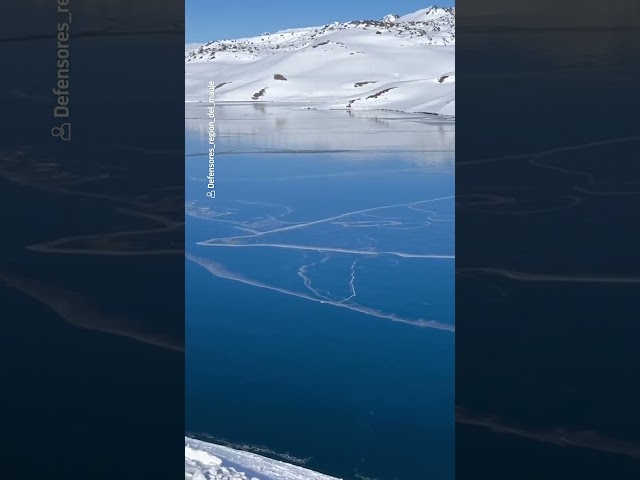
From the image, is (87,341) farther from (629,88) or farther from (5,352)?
(629,88)

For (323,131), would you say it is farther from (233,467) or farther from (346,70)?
(346,70)

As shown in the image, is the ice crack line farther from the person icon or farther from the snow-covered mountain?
the snow-covered mountain

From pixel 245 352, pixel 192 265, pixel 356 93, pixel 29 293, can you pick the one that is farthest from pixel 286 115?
pixel 29 293

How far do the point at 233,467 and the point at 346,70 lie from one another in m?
19.9

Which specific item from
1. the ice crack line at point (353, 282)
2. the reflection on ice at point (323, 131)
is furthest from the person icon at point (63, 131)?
the reflection on ice at point (323, 131)

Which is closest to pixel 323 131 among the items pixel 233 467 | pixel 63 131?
pixel 233 467

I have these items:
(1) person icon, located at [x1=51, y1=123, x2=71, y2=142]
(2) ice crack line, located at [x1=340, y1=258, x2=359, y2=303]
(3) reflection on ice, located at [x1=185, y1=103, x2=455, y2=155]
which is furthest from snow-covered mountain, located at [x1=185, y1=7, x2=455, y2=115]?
(1) person icon, located at [x1=51, y1=123, x2=71, y2=142]

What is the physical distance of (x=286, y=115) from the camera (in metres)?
15.0

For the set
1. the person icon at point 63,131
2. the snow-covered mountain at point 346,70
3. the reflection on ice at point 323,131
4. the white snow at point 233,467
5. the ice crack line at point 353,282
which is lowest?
the white snow at point 233,467

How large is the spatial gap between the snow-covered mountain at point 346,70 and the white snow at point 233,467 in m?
11.5

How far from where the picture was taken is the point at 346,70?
22.2m

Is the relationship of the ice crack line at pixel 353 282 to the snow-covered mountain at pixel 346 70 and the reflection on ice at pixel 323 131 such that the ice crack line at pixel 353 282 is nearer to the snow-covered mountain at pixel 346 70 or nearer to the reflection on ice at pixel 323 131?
the reflection on ice at pixel 323 131

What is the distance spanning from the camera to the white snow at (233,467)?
290cm

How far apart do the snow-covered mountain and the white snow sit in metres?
11.5
